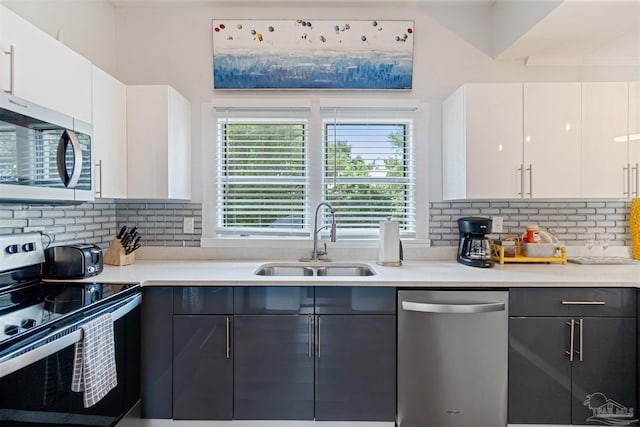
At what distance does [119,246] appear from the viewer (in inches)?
93.2

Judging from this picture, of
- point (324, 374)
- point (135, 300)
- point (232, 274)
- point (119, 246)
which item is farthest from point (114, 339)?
point (324, 374)

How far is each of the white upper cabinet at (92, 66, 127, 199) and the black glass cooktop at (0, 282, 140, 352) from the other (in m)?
0.54

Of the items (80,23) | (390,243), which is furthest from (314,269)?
(80,23)

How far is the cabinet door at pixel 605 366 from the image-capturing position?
6.32 ft

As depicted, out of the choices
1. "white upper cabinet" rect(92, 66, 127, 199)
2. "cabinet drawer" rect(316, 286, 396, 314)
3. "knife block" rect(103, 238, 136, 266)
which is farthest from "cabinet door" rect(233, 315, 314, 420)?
"white upper cabinet" rect(92, 66, 127, 199)

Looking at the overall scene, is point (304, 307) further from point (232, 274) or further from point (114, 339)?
point (114, 339)

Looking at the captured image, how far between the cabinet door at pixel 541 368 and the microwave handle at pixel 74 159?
7.29 feet

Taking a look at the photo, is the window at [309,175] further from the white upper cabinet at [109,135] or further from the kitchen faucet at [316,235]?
the white upper cabinet at [109,135]

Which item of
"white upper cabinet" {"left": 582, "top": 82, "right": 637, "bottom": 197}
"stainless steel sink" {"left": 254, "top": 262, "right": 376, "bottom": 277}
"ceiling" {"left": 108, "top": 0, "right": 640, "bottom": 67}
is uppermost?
"ceiling" {"left": 108, "top": 0, "right": 640, "bottom": 67}

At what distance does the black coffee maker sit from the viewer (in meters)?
2.35

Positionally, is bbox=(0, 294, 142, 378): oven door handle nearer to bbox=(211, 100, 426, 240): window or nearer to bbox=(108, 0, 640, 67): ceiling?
bbox=(211, 100, 426, 240): window

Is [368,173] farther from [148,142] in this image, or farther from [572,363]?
[572,363]

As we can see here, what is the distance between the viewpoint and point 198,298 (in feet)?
6.46

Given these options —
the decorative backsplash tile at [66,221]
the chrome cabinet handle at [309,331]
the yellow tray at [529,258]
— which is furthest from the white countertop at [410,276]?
the decorative backsplash tile at [66,221]
